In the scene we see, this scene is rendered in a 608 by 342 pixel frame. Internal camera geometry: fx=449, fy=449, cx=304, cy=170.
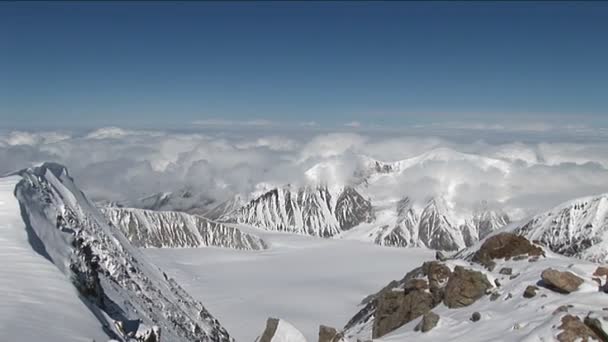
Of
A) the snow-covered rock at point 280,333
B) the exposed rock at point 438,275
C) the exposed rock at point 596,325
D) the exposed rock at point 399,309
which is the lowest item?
the exposed rock at point 399,309

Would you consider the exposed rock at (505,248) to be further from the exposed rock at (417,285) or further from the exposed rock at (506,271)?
the exposed rock at (417,285)

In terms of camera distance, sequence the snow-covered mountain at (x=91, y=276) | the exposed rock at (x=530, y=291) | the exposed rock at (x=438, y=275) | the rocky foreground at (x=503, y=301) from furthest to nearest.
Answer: the exposed rock at (x=438, y=275) → the exposed rock at (x=530, y=291) → the rocky foreground at (x=503, y=301) → the snow-covered mountain at (x=91, y=276)

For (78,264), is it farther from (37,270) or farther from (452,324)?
(452,324)

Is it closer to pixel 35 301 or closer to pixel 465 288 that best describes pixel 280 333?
pixel 35 301

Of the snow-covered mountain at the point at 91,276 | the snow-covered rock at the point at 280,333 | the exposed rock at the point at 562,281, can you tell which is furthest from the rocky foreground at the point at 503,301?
the snow-covered mountain at the point at 91,276

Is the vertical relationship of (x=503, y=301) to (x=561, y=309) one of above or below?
below

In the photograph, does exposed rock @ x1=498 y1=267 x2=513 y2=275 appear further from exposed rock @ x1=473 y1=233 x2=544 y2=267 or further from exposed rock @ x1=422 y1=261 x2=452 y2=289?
exposed rock @ x1=422 y1=261 x2=452 y2=289

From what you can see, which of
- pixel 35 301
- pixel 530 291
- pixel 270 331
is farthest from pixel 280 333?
pixel 530 291
